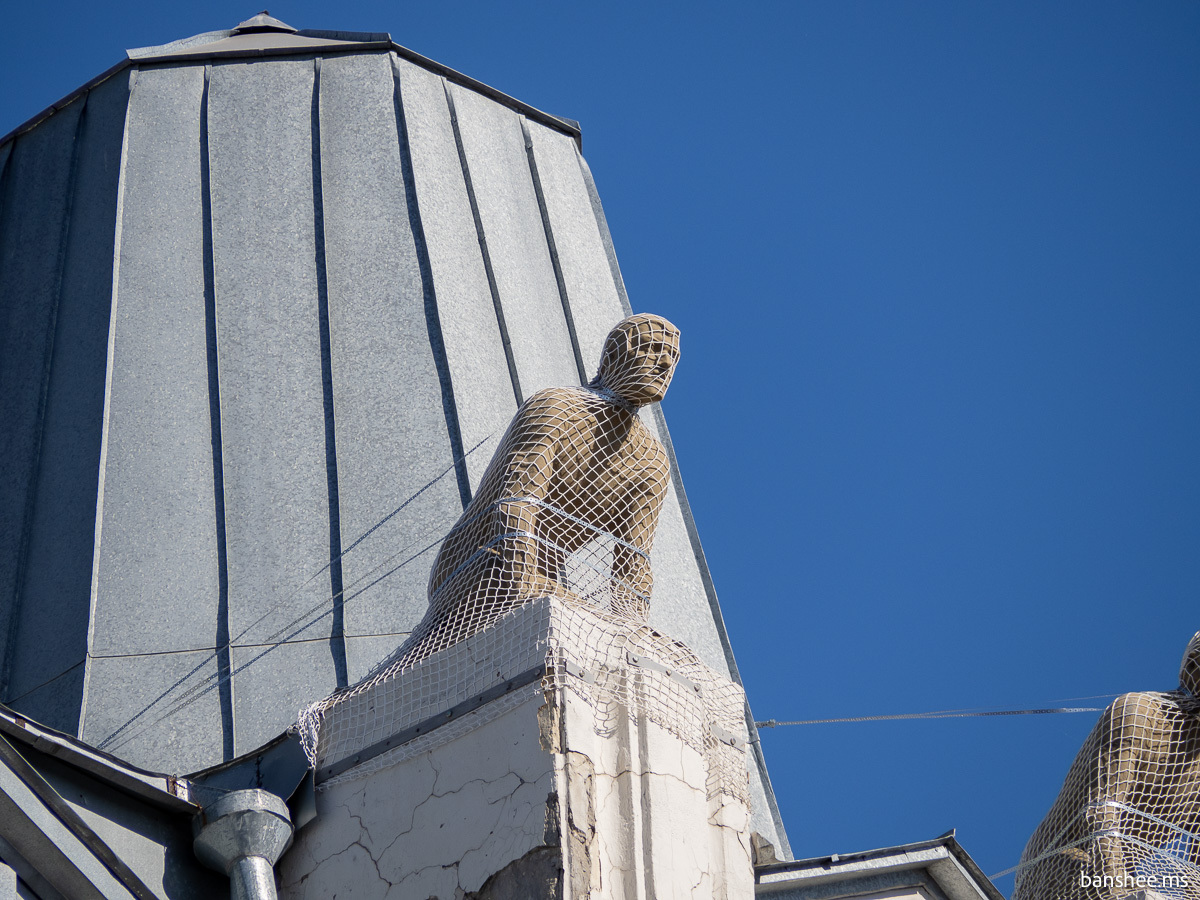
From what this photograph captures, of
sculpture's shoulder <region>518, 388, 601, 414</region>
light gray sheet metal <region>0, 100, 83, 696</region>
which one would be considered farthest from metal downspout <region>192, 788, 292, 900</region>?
light gray sheet metal <region>0, 100, 83, 696</region>

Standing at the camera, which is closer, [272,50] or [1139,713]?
[1139,713]

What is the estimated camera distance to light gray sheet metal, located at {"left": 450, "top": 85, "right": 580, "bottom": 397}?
447 inches

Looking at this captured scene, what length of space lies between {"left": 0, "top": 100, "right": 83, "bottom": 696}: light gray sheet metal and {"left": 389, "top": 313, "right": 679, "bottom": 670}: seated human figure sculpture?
378 cm

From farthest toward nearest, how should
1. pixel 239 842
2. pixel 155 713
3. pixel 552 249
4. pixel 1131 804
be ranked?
pixel 552 249 < pixel 155 713 < pixel 1131 804 < pixel 239 842

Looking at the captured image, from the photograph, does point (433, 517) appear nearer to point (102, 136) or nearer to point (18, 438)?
point (18, 438)

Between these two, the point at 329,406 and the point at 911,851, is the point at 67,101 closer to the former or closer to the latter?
the point at 329,406

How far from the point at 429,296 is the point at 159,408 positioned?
189cm

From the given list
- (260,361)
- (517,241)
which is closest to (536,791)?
(260,361)

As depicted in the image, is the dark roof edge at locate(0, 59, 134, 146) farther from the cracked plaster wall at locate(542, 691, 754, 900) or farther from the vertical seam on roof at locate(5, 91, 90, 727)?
the cracked plaster wall at locate(542, 691, 754, 900)

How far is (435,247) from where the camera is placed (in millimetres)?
11391

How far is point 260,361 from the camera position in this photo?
10.6 m

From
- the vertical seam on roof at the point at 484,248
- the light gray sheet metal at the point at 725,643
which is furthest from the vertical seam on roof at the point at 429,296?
the light gray sheet metal at the point at 725,643

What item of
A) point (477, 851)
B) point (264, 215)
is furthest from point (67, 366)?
point (477, 851)

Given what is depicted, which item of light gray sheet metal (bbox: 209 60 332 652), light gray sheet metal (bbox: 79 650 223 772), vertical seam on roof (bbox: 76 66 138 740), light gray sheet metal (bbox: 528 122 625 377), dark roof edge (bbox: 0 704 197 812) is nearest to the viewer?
dark roof edge (bbox: 0 704 197 812)
